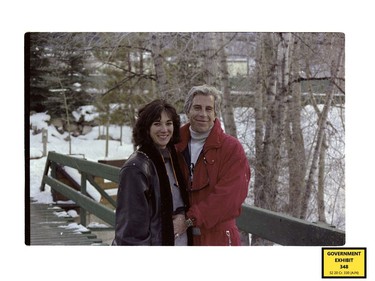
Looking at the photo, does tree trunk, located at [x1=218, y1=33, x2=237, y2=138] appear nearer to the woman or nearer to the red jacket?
the red jacket

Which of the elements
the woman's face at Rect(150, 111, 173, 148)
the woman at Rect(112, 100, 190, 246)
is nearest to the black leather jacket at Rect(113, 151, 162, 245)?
the woman at Rect(112, 100, 190, 246)

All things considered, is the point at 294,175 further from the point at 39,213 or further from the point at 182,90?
the point at 39,213

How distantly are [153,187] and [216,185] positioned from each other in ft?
1.04

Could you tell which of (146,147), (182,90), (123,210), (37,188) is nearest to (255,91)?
(182,90)

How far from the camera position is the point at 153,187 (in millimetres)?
2727

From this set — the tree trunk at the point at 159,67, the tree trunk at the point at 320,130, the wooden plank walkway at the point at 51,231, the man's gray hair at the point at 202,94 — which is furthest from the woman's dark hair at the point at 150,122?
the tree trunk at the point at 320,130

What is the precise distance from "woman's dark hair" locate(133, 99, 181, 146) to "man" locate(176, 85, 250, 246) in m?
0.06

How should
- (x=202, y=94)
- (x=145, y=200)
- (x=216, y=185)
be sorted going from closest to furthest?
1. (x=145, y=200)
2. (x=216, y=185)
3. (x=202, y=94)

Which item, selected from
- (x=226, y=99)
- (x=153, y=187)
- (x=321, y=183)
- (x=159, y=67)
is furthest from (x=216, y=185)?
(x=159, y=67)

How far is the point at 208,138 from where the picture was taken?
2.88 meters

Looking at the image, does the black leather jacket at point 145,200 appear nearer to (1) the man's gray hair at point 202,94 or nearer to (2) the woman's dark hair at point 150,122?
(2) the woman's dark hair at point 150,122

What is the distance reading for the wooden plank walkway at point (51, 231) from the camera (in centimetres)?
319
